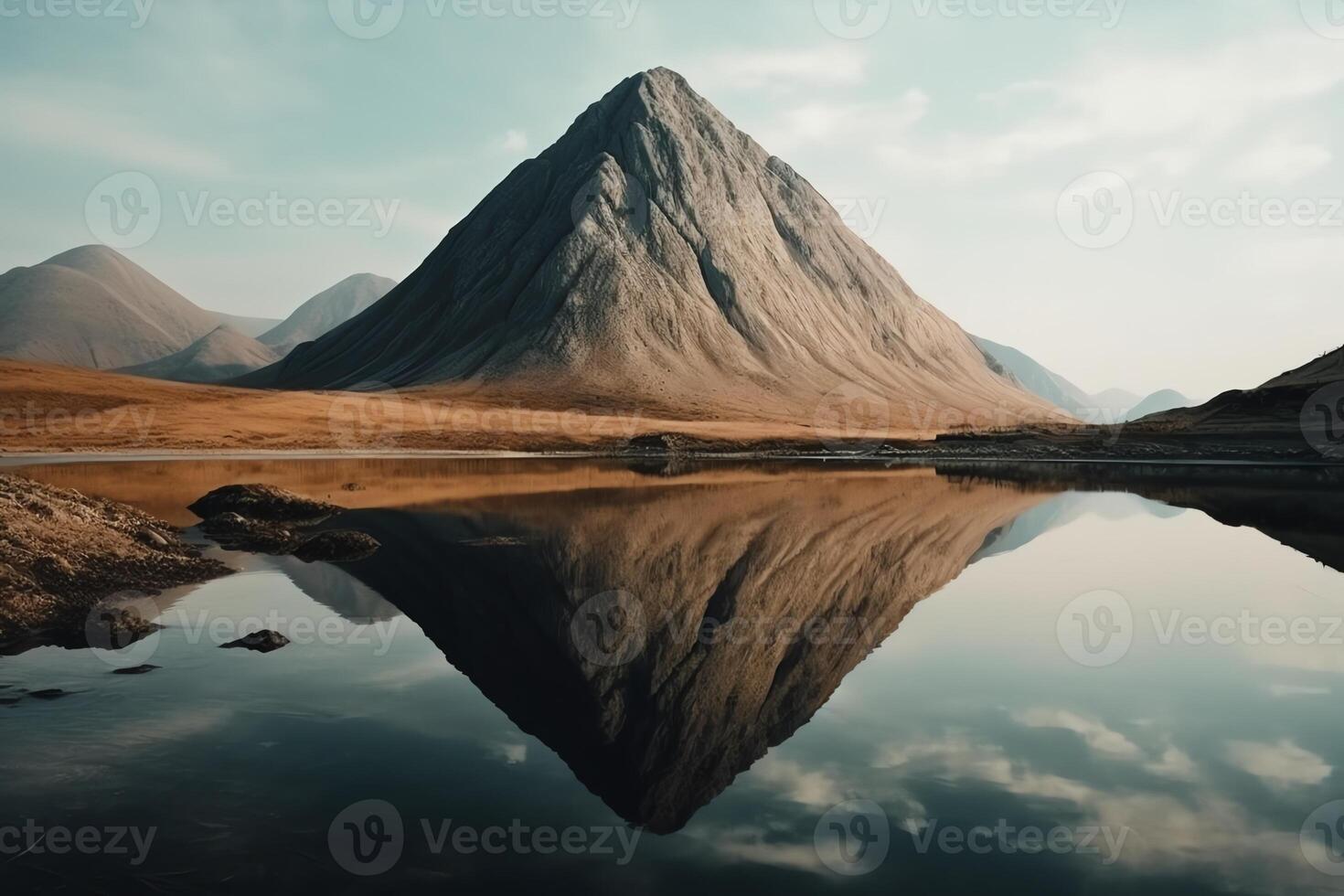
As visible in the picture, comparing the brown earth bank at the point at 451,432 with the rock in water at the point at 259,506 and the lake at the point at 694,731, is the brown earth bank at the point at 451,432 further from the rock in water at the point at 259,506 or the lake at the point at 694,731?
the lake at the point at 694,731

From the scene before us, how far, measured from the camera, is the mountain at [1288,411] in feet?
263

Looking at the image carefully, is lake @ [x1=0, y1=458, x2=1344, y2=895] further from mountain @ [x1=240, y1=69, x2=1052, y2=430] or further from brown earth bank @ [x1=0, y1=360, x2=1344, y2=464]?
mountain @ [x1=240, y1=69, x2=1052, y2=430]

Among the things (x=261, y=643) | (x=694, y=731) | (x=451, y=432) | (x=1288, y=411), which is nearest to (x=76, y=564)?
(x=261, y=643)

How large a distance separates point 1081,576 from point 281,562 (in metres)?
22.5

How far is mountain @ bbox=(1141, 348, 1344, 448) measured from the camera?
3155 inches

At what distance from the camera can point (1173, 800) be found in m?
9.16

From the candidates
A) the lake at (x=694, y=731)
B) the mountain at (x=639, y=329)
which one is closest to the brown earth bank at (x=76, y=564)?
the lake at (x=694, y=731)

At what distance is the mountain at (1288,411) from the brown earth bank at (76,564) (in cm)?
9148

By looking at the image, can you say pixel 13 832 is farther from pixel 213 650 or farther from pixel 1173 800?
pixel 1173 800

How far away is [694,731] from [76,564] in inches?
612

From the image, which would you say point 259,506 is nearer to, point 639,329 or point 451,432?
point 451,432

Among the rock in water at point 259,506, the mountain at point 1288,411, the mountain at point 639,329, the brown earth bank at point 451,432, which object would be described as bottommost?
the rock in water at point 259,506

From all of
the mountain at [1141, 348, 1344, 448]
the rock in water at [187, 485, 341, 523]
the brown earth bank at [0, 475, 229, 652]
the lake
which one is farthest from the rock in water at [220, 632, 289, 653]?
the mountain at [1141, 348, 1344, 448]

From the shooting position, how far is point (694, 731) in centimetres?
1099
